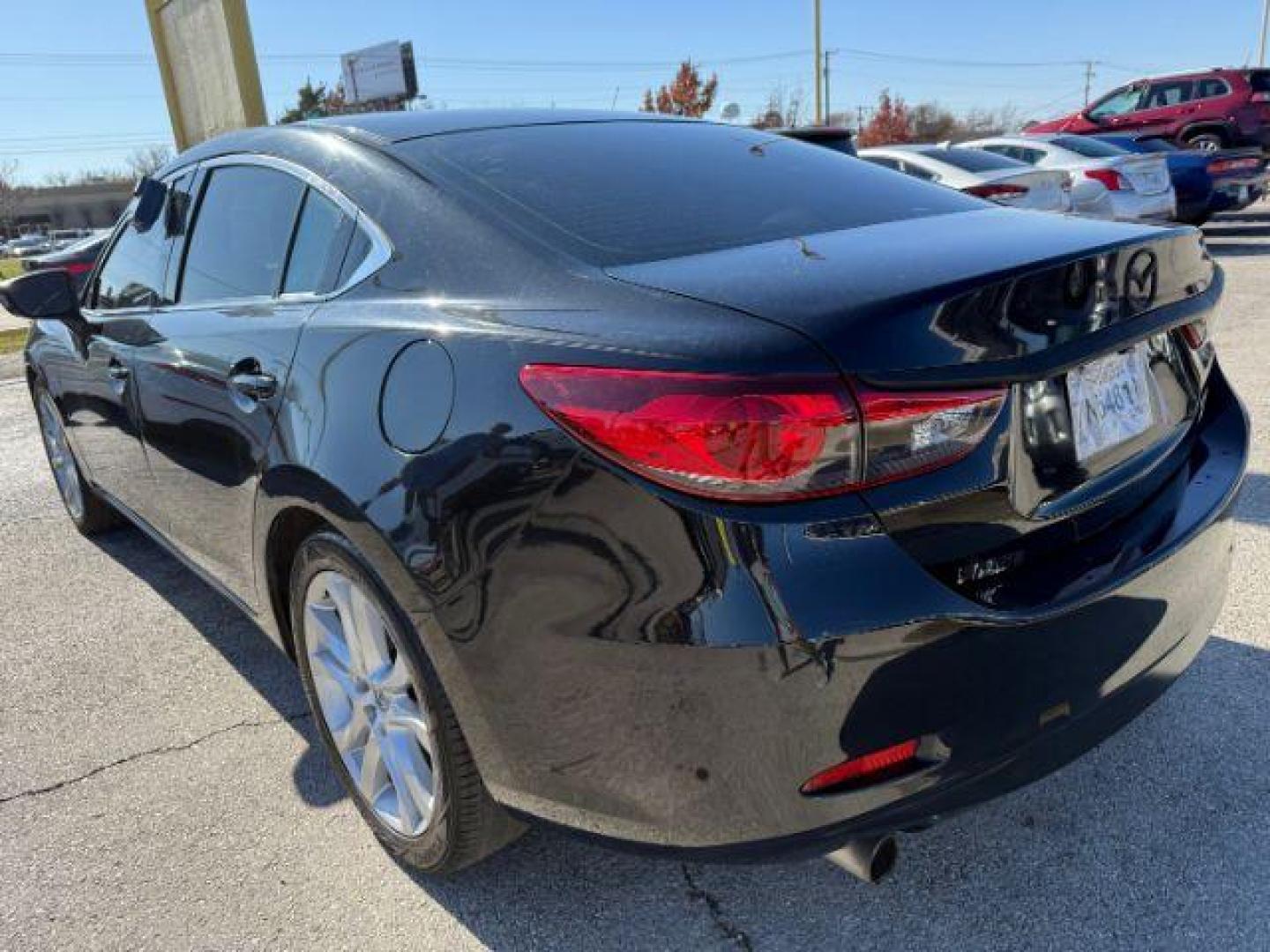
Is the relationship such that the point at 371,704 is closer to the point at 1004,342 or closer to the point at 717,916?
the point at 717,916

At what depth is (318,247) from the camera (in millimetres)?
2307

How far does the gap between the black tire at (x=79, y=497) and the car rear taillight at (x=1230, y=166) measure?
12.8 metres

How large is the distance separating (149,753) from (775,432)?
2.18 m

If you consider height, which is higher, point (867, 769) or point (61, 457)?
point (867, 769)

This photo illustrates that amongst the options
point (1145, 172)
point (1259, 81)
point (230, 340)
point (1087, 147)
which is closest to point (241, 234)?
point (230, 340)

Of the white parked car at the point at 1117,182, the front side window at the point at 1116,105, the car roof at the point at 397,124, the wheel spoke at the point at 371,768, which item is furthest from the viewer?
the front side window at the point at 1116,105

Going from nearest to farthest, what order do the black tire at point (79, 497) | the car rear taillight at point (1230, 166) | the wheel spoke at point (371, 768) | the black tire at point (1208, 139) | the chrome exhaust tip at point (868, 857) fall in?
the chrome exhaust tip at point (868, 857)
the wheel spoke at point (371, 768)
the black tire at point (79, 497)
the car rear taillight at point (1230, 166)
the black tire at point (1208, 139)

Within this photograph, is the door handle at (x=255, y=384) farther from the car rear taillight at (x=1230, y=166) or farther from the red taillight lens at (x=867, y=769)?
the car rear taillight at (x=1230, y=166)

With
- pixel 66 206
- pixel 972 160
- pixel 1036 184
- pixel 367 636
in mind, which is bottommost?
pixel 66 206

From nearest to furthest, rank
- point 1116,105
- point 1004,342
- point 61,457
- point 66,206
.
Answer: point 1004,342, point 61,457, point 1116,105, point 66,206

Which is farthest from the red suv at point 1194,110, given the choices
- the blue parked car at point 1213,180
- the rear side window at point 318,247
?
the rear side window at point 318,247

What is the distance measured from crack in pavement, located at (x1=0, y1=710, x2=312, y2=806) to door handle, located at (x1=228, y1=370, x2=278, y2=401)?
1.04m

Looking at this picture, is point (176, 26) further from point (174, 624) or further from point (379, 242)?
point (379, 242)

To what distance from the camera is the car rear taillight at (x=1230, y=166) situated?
12305 mm
